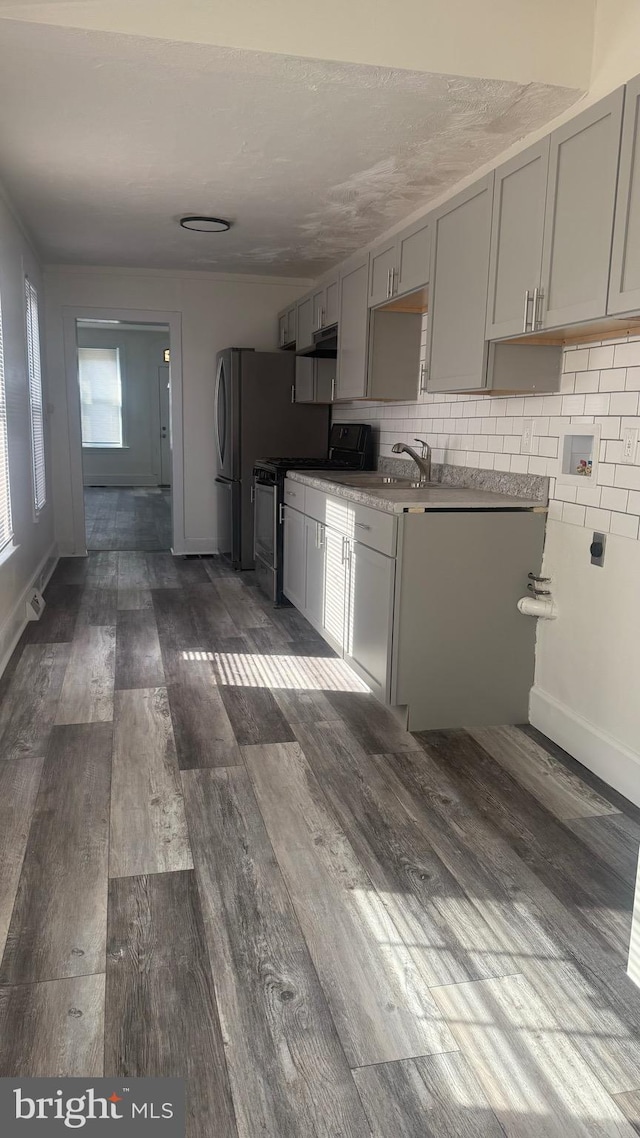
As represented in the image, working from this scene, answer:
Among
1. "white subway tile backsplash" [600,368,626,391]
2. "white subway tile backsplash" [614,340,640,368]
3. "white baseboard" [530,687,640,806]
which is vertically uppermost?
"white subway tile backsplash" [614,340,640,368]

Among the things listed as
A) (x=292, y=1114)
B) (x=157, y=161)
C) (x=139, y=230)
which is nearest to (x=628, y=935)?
(x=292, y=1114)

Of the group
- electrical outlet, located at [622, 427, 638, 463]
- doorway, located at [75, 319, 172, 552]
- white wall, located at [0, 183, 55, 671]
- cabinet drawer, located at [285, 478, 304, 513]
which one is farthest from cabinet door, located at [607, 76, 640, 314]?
doorway, located at [75, 319, 172, 552]

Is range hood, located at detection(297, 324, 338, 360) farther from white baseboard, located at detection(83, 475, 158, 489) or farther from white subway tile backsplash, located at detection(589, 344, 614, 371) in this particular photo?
white baseboard, located at detection(83, 475, 158, 489)

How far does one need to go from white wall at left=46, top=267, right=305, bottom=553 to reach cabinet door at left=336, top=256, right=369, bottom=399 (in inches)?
77.9

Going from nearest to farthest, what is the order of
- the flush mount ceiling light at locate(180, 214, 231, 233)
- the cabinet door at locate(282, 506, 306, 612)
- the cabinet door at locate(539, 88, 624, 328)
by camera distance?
1. the cabinet door at locate(539, 88, 624, 328)
2. the flush mount ceiling light at locate(180, 214, 231, 233)
3. the cabinet door at locate(282, 506, 306, 612)

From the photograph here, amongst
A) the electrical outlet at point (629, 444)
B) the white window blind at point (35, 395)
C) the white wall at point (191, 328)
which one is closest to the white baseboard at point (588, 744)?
the electrical outlet at point (629, 444)

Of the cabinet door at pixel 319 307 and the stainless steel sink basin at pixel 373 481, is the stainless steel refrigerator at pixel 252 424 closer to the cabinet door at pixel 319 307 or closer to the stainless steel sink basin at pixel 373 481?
the cabinet door at pixel 319 307

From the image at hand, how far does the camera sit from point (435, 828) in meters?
2.42

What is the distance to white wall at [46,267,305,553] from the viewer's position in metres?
6.34

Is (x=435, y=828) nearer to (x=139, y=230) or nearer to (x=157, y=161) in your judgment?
(x=157, y=161)

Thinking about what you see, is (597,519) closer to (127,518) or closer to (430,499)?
(430,499)

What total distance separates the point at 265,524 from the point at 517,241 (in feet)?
9.74

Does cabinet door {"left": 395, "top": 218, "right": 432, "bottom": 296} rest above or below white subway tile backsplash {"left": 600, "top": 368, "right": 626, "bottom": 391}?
above

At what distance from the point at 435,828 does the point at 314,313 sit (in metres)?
4.03
